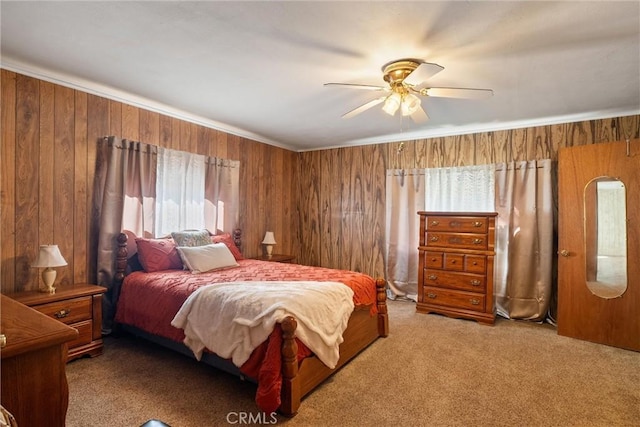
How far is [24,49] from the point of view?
7.64ft

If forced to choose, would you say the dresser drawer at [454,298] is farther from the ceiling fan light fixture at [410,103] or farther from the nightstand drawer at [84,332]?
the nightstand drawer at [84,332]

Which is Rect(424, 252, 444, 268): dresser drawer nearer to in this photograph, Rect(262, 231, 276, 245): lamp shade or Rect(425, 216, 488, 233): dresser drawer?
Rect(425, 216, 488, 233): dresser drawer

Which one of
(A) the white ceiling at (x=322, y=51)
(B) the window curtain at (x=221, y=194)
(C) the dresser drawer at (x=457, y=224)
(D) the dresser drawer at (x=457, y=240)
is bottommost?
(D) the dresser drawer at (x=457, y=240)

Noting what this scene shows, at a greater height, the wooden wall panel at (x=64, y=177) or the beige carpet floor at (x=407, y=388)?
A: the wooden wall panel at (x=64, y=177)

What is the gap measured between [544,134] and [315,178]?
3199 mm

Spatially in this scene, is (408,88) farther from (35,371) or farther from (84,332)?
(84,332)

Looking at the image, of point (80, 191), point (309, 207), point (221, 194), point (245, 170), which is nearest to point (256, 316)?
point (80, 191)

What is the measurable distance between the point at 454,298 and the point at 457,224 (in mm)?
877

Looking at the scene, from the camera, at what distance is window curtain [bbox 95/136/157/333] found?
10.1 ft

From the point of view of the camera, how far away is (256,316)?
2059 mm

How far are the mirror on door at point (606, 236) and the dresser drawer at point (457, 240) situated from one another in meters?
0.95

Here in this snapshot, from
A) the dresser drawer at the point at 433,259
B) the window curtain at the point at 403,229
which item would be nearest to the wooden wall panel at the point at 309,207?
the window curtain at the point at 403,229

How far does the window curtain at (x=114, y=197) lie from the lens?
10.1 ft

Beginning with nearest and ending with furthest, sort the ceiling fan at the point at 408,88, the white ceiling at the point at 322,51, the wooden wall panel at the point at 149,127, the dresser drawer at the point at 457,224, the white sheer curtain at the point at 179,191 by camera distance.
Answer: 1. the white ceiling at the point at 322,51
2. the ceiling fan at the point at 408,88
3. the wooden wall panel at the point at 149,127
4. the white sheer curtain at the point at 179,191
5. the dresser drawer at the point at 457,224
